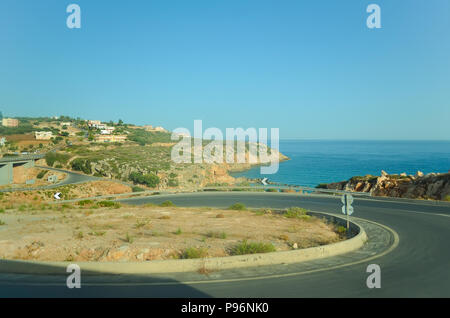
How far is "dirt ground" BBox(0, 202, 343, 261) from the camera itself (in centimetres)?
1059

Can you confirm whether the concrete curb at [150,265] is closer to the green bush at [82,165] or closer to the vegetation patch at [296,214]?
the vegetation patch at [296,214]

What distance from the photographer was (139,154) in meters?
75.2

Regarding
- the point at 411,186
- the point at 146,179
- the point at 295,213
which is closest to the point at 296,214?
the point at 295,213

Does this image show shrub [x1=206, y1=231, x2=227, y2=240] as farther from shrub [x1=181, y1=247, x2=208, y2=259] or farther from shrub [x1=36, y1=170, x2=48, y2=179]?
shrub [x1=36, y1=170, x2=48, y2=179]

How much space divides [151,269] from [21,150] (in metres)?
80.8

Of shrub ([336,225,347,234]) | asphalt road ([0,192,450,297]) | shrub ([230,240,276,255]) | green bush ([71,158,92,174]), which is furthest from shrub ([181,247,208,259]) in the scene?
green bush ([71,158,92,174])

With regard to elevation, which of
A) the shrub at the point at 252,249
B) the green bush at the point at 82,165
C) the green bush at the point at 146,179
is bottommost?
the green bush at the point at 146,179

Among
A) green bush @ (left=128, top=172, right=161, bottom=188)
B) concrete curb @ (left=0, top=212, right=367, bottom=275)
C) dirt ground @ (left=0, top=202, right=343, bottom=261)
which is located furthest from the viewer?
green bush @ (left=128, top=172, right=161, bottom=188)

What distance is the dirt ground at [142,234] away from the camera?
417 inches

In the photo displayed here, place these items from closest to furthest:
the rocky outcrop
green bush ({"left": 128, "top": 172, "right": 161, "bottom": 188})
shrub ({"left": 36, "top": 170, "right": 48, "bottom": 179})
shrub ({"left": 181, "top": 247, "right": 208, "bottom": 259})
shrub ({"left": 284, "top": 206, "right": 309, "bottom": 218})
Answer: shrub ({"left": 181, "top": 247, "right": 208, "bottom": 259}), shrub ({"left": 284, "top": 206, "right": 309, "bottom": 218}), the rocky outcrop, shrub ({"left": 36, "top": 170, "right": 48, "bottom": 179}), green bush ({"left": 128, "top": 172, "right": 161, "bottom": 188})

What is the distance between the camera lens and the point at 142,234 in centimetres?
1370

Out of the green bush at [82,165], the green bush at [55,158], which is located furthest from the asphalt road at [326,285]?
the green bush at [55,158]

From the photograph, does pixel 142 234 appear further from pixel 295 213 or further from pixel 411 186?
pixel 411 186

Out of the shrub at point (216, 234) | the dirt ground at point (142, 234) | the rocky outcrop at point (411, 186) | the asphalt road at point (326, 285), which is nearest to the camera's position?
the asphalt road at point (326, 285)
